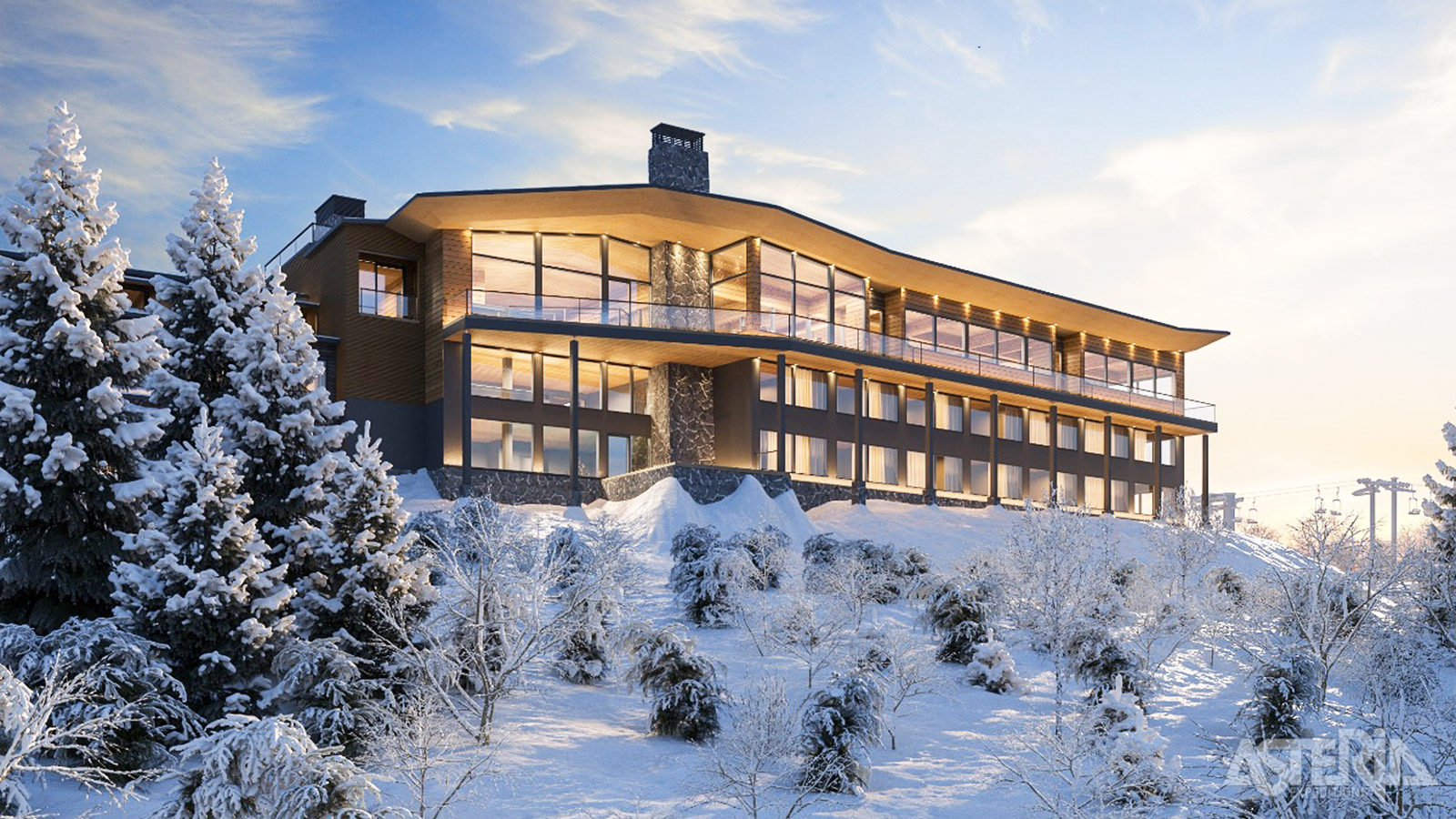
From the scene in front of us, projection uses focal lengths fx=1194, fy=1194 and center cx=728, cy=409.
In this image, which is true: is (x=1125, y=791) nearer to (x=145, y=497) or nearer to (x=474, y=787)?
(x=474, y=787)

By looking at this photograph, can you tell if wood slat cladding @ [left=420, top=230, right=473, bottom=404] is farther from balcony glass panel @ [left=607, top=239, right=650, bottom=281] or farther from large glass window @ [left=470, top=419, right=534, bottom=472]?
balcony glass panel @ [left=607, top=239, right=650, bottom=281]

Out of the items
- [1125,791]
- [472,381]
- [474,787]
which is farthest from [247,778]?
[472,381]

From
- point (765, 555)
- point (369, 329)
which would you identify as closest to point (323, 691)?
point (765, 555)

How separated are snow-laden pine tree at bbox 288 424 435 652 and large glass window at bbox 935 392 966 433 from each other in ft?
110

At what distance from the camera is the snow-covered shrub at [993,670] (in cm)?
2086

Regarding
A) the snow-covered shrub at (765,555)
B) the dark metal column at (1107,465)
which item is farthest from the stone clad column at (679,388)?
the dark metal column at (1107,465)

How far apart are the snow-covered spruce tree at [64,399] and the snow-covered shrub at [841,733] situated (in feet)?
31.1

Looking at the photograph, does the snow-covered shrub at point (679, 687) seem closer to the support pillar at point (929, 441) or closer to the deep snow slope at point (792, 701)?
the deep snow slope at point (792, 701)

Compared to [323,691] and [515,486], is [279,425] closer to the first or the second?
[323,691]

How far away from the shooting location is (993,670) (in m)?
21.0

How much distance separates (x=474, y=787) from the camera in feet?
47.6

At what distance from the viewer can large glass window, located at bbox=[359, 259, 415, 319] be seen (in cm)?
3822

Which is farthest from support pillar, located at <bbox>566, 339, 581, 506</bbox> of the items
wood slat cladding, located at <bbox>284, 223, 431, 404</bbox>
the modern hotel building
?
wood slat cladding, located at <bbox>284, 223, 431, 404</bbox>

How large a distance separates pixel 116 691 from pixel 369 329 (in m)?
25.2
